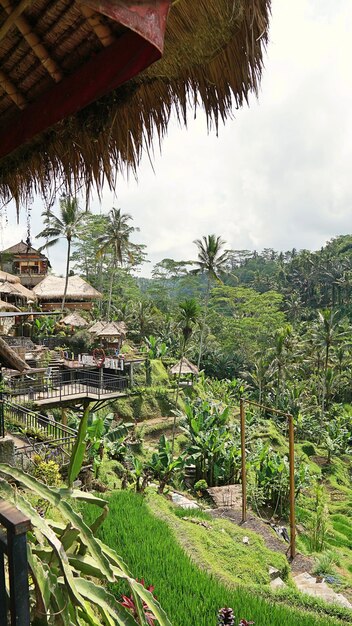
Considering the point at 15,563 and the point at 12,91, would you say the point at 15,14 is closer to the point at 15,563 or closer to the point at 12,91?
the point at 12,91

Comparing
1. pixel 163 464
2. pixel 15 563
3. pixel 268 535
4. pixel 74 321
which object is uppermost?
pixel 74 321

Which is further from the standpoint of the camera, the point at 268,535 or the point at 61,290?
the point at 61,290

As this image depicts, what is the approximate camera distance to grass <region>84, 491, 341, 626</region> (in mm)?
3319

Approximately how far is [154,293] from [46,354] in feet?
81.8

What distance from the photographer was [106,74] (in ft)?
3.71

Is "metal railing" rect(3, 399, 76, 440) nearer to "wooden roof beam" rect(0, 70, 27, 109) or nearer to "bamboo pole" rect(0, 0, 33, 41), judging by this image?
"wooden roof beam" rect(0, 70, 27, 109)

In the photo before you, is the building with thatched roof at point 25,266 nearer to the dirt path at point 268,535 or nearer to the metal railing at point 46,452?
the metal railing at point 46,452

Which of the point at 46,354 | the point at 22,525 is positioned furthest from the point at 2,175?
the point at 46,354

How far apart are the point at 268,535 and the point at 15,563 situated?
8156 millimetres

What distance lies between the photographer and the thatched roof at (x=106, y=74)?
1059 millimetres

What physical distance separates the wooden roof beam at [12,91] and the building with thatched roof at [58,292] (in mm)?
24169

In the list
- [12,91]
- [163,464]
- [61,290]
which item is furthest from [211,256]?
[12,91]

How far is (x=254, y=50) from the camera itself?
1.65 m

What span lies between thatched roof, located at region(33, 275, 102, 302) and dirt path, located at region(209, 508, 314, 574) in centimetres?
1791
